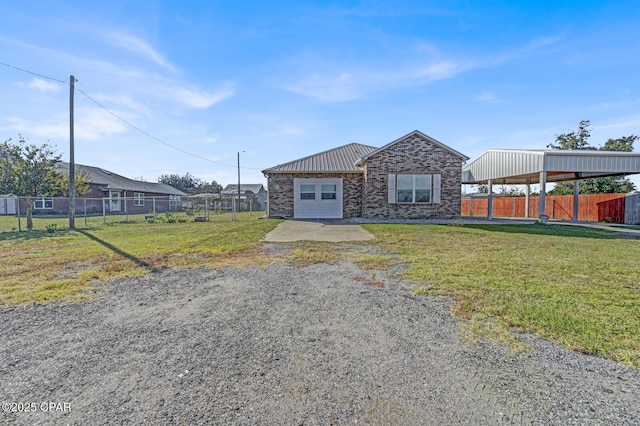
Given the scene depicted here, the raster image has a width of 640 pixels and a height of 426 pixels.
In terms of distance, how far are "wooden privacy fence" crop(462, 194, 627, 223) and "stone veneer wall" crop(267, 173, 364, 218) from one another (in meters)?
12.3

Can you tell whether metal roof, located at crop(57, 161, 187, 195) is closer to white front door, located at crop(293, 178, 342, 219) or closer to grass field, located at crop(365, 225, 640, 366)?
white front door, located at crop(293, 178, 342, 219)

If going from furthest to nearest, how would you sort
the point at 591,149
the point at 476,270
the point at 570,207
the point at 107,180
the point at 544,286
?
the point at 107,180, the point at 591,149, the point at 570,207, the point at 476,270, the point at 544,286

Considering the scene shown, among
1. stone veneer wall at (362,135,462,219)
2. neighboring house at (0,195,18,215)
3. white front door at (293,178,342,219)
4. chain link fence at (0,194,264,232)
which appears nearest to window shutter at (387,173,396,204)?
stone veneer wall at (362,135,462,219)

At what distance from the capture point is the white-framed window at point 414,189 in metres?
14.9

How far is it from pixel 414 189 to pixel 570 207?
12342 mm

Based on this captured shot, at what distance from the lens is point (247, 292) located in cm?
422

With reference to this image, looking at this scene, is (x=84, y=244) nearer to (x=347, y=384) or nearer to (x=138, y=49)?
(x=138, y=49)

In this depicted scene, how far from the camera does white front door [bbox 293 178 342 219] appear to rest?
16.3 metres

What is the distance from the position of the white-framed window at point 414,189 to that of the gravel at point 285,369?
38.4 ft

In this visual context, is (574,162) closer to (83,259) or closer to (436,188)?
(436,188)

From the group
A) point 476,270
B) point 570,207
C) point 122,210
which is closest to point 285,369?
point 476,270

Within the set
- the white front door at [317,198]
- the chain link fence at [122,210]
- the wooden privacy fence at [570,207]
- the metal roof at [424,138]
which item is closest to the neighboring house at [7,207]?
the chain link fence at [122,210]

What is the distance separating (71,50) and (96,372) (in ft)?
41.3

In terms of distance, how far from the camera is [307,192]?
648 inches
